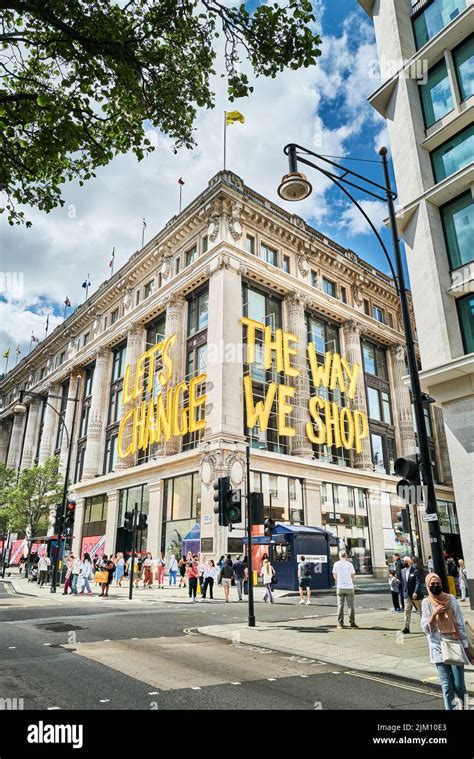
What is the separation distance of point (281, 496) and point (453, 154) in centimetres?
Answer: 2451

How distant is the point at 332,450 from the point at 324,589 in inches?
629

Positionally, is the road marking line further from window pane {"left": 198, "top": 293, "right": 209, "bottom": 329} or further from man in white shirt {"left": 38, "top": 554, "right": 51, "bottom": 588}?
window pane {"left": 198, "top": 293, "right": 209, "bottom": 329}

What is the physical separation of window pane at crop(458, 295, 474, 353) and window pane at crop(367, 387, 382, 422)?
31.3m

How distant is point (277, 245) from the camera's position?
41438 millimetres

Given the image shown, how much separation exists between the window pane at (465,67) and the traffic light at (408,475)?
1303 cm

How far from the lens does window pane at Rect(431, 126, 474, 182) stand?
51.8 feet

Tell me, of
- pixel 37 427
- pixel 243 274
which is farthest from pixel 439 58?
pixel 37 427

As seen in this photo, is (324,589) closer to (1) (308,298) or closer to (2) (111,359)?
(1) (308,298)

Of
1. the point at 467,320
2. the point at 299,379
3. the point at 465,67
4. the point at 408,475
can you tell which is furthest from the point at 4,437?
the point at 408,475

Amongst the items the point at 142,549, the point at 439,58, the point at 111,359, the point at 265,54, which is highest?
the point at 111,359

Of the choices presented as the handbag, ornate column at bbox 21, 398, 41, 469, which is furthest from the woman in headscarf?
ornate column at bbox 21, 398, 41, 469

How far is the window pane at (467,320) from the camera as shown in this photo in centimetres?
1545

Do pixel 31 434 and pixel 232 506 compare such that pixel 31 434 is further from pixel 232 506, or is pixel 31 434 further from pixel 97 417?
pixel 232 506

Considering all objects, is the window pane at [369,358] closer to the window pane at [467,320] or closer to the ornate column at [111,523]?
the ornate column at [111,523]
